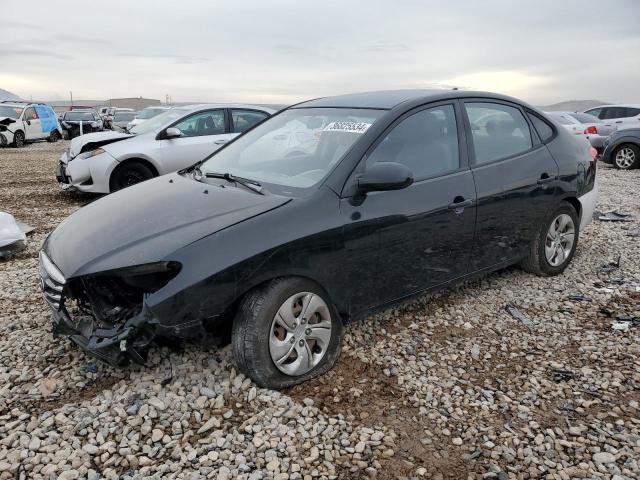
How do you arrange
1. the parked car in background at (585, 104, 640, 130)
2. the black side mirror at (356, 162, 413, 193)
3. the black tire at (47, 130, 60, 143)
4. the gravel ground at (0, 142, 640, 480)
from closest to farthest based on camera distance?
the gravel ground at (0, 142, 640, 480), the black side mirror at (356, 162, 413, 193), the parked car in background at (585, 104, 640, 130), the black tire at (47, 130, 60, 143)

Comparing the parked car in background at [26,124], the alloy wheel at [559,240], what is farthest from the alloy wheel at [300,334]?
the parked car in background at [26,124]

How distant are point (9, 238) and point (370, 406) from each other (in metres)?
4.53

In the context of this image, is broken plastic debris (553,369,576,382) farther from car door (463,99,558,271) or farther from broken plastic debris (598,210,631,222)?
broken plastic debris (598,210,631,222)

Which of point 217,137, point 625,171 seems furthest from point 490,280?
point 625,171

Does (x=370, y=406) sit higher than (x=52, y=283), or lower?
lower

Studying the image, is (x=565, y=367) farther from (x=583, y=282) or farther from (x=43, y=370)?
(x=43, y=370)

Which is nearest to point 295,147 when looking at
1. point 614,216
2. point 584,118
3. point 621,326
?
point 621,326

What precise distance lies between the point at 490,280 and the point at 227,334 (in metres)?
2.78

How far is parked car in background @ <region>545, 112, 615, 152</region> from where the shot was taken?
16.4 metres

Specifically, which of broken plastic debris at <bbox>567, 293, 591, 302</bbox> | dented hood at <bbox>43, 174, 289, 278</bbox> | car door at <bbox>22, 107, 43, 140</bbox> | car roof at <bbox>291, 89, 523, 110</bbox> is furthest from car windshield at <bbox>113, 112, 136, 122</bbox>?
broken plastic debris at <bbox>567, 293, 591, 302</bbox>

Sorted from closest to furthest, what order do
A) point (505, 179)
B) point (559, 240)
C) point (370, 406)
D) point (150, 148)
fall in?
point (370, 406) → point (505, 179) → point (559, 240) → point (150, 148)

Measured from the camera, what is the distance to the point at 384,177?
3051 mm

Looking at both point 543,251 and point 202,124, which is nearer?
point 543,251

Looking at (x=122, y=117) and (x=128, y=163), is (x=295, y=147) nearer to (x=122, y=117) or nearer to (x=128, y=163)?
(x=128, y=163)
